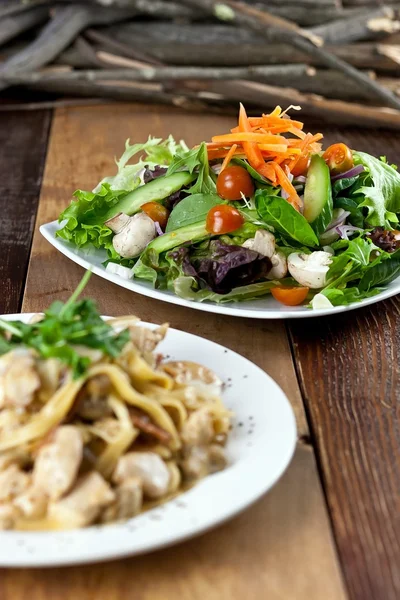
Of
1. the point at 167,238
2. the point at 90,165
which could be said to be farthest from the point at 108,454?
the point at 90,165

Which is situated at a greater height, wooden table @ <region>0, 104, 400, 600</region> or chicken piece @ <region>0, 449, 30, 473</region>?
chicken piece @ <region>0, 449, 30, 473</region>

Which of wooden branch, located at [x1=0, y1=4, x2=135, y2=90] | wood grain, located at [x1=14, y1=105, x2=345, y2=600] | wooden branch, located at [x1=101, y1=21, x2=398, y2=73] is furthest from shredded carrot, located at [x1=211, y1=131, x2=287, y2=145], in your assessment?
wooden branch, located at [x1=0, y1=4, x2=135, y2=90]

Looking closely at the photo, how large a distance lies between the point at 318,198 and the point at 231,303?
1.87 feet

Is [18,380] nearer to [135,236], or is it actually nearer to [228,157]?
[135,236]

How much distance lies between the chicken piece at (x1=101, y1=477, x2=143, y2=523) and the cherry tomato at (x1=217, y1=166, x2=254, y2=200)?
5.20ft

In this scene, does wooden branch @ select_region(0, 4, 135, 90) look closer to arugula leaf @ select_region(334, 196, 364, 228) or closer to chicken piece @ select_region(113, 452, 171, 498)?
arugula leaf @ select_region(334, 196, 364, 228)

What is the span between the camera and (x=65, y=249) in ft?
10.7

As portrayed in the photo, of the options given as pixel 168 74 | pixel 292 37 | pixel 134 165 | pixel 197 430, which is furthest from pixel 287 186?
pixel 168 74

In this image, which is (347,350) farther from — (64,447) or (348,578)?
(64,447)

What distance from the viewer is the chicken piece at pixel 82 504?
65.7 inches

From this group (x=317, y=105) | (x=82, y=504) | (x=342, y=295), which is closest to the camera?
(x=82, y=504)

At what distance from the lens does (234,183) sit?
3.09 meters

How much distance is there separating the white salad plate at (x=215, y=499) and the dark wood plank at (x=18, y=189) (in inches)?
48.2

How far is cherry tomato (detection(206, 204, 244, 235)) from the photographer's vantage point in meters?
3.01
